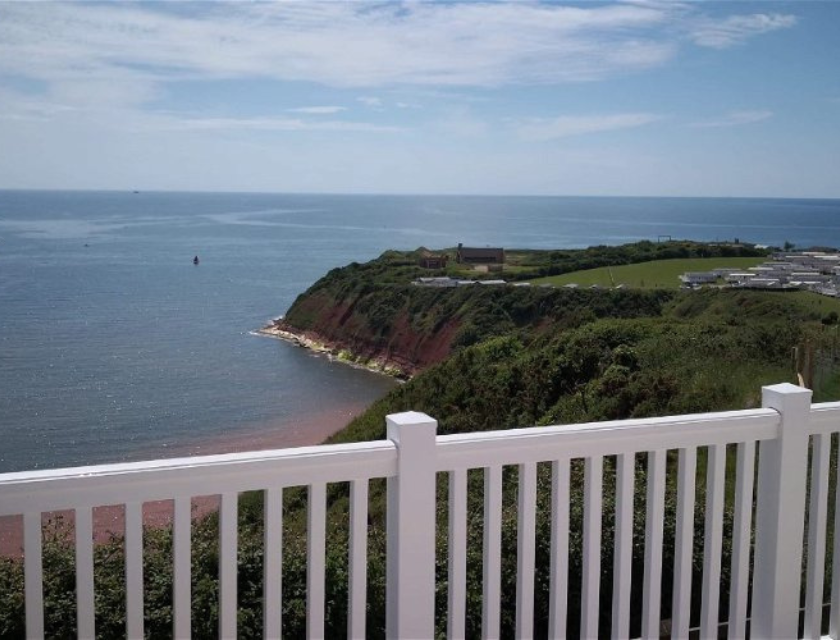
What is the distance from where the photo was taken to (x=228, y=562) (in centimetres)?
172

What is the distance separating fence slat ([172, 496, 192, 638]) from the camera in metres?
1.66

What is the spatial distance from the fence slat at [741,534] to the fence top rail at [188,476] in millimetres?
902

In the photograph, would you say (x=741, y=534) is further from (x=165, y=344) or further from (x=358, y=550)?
(x=165, y=344)

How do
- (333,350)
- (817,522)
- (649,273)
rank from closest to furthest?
1. (817,522)
2. (649,273)
3. (333,350)

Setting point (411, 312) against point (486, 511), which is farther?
point (411, 312)

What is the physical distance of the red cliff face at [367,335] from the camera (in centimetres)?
3678

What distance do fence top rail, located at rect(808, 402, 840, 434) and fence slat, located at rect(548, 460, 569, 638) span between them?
0.72m

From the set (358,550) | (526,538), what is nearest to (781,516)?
(526,538)

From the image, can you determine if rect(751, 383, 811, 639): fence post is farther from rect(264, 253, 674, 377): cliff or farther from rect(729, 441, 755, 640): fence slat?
rect(264, 253, 674, 377): cliff

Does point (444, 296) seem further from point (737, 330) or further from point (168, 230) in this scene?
point (168, 230)

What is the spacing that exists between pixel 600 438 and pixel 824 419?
0.69 meters

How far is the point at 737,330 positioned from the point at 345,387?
2186cm

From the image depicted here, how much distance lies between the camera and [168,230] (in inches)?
Answer: 4589

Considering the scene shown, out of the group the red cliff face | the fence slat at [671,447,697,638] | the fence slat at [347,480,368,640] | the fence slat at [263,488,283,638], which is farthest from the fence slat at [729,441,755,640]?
the red cliff face
